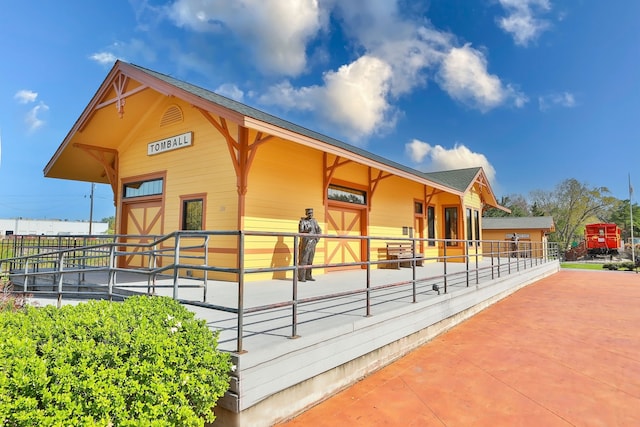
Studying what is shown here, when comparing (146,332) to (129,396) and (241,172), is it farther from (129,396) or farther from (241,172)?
(241,172)

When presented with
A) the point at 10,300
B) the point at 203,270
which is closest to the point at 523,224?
the point at 203,270

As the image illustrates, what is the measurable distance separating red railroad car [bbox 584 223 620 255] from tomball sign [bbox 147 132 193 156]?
126ft

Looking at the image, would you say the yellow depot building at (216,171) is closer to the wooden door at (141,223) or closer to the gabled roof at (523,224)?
the wooden door at (141,223)

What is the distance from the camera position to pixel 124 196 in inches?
393

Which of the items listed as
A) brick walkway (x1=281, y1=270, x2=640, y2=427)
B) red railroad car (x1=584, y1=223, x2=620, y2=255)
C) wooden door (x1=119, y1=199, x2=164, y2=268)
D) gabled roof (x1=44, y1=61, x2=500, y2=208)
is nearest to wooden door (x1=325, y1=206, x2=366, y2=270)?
gabled roof (x1=44, y1=61, x2=500, y2=208)

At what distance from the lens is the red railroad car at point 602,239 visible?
3139cm

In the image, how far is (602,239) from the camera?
31.6m

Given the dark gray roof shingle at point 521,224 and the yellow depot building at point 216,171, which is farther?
the dark gray roof shingle at point 521,224

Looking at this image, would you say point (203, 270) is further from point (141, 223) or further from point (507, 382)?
point (141, 223)

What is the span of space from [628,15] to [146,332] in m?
23.2

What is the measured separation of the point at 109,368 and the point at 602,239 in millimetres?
41073

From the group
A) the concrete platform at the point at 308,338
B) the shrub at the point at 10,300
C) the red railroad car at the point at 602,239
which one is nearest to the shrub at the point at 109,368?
the concrete platform at the point at 308,338

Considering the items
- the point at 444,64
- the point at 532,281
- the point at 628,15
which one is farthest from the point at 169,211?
the point at 628,15

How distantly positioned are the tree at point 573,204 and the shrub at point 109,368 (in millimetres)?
46967
